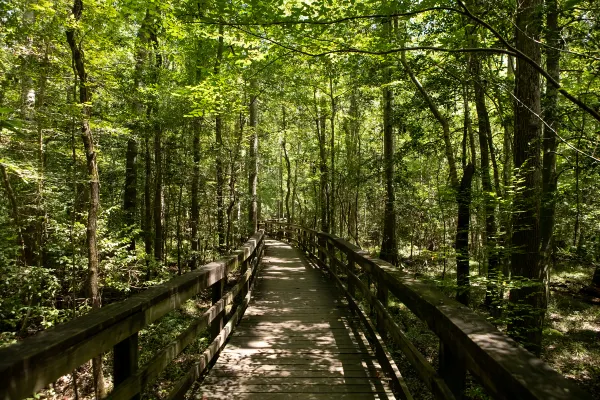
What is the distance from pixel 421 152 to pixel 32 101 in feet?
35.2

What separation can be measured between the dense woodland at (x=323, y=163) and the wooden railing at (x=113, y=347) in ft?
6.42

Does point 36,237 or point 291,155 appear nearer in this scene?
point 36,237

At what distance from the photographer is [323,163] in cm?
1734

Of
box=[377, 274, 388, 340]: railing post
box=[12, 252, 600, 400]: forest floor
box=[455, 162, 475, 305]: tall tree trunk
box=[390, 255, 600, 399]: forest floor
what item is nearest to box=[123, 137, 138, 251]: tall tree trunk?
box=[12, 252, 600, 400]: forest floor

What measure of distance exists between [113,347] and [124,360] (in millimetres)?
192

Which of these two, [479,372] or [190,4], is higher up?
[190,4]

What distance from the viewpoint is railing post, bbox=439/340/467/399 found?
2.18 metres

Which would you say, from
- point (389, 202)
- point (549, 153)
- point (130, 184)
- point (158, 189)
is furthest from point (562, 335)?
point (130, 184)

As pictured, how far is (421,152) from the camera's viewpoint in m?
11.1

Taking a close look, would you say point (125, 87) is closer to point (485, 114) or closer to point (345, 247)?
point (345, 247)

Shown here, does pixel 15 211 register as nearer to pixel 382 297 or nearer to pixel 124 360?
pixel 124 360

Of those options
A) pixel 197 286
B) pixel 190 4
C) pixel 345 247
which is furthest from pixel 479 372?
pixel 190 4

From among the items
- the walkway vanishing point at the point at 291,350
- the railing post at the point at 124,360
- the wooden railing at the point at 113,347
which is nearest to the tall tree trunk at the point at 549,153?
the walkway vanishing point at the point at 291,350

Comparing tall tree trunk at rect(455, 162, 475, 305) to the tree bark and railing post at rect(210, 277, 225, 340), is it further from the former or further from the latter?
railing post at rect(210, 277, 225, 340)
